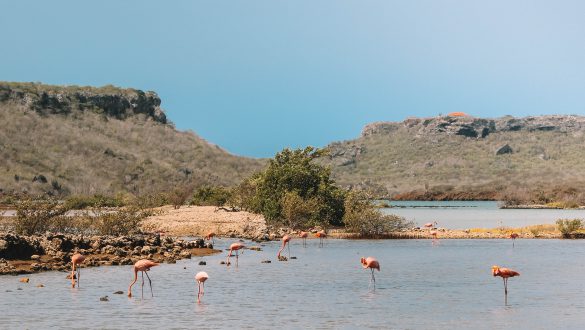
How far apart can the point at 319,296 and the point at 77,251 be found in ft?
46.5

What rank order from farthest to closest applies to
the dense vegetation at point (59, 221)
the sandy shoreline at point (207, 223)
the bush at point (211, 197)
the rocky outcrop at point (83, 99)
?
the rocky outcrop at point (83, 99) < the bush at point (211, 197) < the sandy shoreline at point (207, 223) < the dense vegetation at point (59, 221)

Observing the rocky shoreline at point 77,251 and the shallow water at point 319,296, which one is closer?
the shallow water at point 319,296

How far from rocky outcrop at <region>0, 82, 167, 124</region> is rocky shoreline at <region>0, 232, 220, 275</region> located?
97.1 meters

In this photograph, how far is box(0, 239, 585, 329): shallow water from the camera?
21.4 meters

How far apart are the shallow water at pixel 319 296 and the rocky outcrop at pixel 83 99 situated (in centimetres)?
10211

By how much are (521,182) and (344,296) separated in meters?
159

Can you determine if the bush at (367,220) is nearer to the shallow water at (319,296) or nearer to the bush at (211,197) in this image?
the shallow water at (319,296)

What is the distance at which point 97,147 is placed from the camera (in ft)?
411

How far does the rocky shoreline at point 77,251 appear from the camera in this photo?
3238 centimetres

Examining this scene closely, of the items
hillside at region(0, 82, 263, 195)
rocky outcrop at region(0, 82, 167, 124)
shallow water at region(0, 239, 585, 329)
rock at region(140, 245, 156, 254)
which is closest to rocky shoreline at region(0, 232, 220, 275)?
rock at region(140, 245, 156, 254)

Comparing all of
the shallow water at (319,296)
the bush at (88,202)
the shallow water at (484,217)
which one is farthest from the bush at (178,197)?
the shallow water at (319,296)

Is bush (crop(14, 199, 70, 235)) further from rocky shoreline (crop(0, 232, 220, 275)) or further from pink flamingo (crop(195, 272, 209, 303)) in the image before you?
pink flamingo (crop(195, 272, 209, 303))

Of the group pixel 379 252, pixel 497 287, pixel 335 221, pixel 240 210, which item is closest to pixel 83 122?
pixel 240 210

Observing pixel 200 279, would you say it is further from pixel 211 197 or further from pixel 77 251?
pixel 211 197
